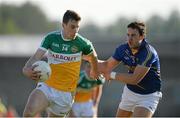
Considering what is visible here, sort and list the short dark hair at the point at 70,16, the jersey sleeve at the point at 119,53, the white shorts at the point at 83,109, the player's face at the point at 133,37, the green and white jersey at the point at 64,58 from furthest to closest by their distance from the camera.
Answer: the white shorts at the point at 83,109 < the jersey sleeve at the point at 119,53 < the green and white jersey at the point at 64,58 < the player's face at the point at 133,37 < the short dark hair at the point at 70,16

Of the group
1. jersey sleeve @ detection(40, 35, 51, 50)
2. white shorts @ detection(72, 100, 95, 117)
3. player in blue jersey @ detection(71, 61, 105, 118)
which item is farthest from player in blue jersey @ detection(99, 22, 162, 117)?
white shorts @ detection(72, 100, 95, 117)

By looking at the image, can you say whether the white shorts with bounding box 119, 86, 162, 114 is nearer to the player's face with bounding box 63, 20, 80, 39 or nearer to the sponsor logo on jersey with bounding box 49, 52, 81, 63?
the sponsor logo on jersey with bounding box 49, 52, 81, 63

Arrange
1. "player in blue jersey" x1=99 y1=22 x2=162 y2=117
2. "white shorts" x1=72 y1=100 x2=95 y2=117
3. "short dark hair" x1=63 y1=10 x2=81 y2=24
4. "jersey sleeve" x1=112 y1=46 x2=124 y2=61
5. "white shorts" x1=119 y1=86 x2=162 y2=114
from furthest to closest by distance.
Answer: "white shorts" x1=72 y1=100 x2=95 y2=117 < "jersey sleeve" x1=112 y1=46 x2=124 y2=61 < "white shorts" x1=119 y1=86 x2=162 y2=114 < "player in blue jersey" x1=99 y1=22 x2=162 y2=117 < "short dark hair" x1=63 y1=10 x2=81 y2=24

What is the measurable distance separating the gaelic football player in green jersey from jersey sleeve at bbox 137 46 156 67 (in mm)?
891

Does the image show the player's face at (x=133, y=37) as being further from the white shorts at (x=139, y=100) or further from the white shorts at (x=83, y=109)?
the white shorts at (x=83, y=109)

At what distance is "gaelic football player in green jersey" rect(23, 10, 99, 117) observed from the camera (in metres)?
13.8

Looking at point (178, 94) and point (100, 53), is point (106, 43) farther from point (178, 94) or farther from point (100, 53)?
point (178, 94)

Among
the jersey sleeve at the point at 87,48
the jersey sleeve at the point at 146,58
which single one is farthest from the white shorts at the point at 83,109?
the jersey sleeve at the point at 146,58

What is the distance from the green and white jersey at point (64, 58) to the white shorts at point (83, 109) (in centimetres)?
419

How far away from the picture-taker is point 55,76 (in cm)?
1420

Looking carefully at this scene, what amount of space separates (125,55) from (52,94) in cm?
145

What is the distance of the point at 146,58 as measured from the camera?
553 inches

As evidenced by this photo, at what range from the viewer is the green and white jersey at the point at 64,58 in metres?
14.1

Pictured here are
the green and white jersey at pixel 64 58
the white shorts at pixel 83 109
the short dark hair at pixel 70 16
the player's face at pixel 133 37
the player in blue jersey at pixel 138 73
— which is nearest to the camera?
the short dark hair at pixel 70 16
